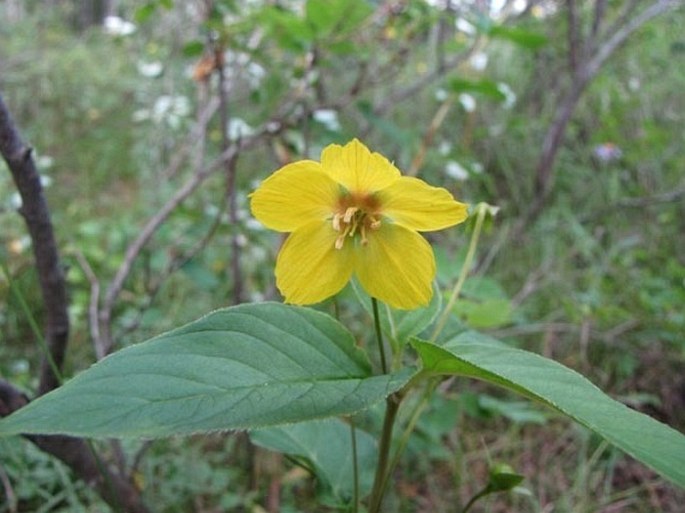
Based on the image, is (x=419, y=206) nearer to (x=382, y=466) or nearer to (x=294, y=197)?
(x=294, y=197)

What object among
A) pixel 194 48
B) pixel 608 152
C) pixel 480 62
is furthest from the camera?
pixel 480 62

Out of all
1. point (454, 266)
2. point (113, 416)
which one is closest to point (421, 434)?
point (454, 266)

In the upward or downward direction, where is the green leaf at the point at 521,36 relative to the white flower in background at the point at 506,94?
upward

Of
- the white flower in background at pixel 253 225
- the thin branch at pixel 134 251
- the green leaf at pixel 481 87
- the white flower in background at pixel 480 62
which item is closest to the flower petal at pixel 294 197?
the thin branch at pixel 134 251

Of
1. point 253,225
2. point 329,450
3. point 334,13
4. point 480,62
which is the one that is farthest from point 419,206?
point 480,62

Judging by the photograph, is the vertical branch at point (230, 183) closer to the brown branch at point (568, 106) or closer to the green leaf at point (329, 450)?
the green leaf at point (329, 450)

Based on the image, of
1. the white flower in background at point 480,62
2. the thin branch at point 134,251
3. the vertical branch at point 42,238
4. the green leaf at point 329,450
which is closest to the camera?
the vertical branch at point 42,238

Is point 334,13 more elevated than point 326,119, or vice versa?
point 334,13

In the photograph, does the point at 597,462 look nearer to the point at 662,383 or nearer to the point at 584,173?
the point at 662,383

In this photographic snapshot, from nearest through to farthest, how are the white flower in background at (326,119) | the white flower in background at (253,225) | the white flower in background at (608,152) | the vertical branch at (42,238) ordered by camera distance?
the vertical branch at (42,238) → the white flower in background at (326,119) → the white flower in background at (253,225) → the white flower in background at (608,152)
